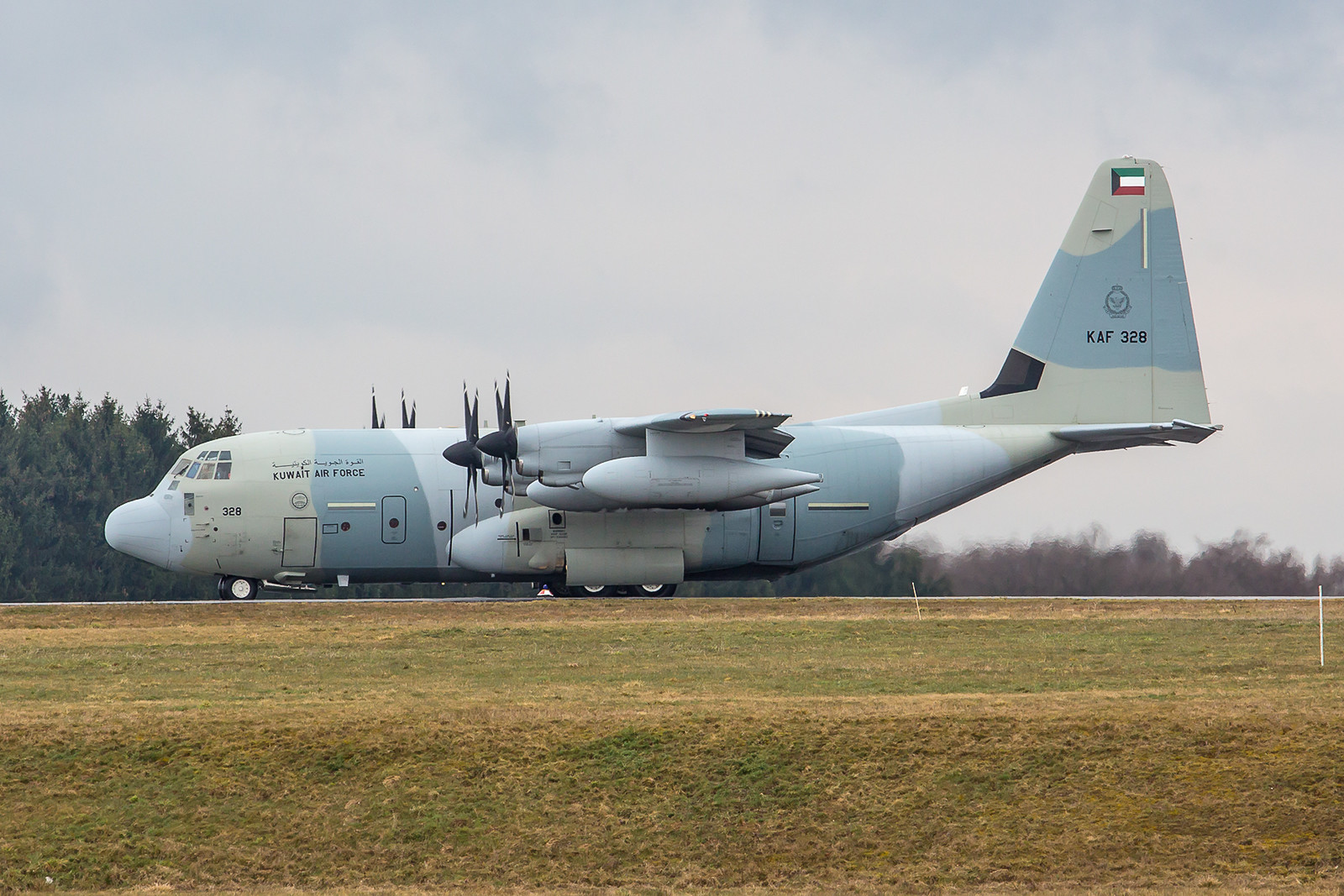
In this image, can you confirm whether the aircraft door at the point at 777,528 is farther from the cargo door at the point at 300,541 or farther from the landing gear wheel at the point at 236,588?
the landing gear wheel at the point at 236,588

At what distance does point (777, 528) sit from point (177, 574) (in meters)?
23.7

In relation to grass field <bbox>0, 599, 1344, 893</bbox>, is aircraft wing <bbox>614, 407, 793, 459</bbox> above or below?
above

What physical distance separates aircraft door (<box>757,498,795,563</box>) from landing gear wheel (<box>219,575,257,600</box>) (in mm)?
11149

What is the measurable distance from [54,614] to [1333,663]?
22.3 metres

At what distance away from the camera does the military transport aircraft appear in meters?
29.1

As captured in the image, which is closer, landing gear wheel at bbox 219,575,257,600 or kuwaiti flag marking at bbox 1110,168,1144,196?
landing gear wheel at bbox 219,575,257,600

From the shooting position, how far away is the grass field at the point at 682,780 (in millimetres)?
13477

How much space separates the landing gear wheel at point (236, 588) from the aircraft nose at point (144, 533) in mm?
1416

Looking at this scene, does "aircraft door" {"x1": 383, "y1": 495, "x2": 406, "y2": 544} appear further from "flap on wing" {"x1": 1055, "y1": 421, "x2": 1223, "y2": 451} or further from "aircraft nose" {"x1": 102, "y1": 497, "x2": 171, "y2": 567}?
"flap on wing" {"x1": 1055, "y1": 421, "x2": 1223, "y2": 451}

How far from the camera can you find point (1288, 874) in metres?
12.8

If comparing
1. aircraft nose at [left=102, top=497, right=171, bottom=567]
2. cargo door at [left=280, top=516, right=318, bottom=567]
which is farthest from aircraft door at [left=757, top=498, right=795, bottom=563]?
aircraft nose at [left=102, top=497, right=171, bottom=567]

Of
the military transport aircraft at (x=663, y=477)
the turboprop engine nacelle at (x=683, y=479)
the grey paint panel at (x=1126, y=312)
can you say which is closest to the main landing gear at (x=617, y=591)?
the military transport aircraft at (x=663, y=477)

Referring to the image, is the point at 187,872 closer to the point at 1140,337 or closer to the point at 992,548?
the point at 992,548

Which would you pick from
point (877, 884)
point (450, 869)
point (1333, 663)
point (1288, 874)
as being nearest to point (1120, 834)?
point (1288, 874)
